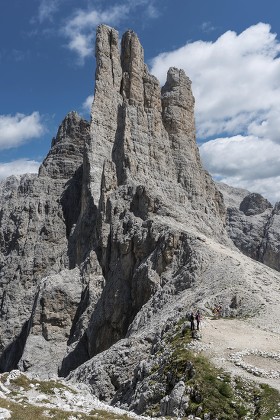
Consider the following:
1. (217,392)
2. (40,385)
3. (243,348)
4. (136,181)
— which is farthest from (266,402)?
(136,181)

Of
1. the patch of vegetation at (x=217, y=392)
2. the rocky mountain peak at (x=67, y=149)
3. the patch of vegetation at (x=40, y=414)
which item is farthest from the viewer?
the rocky mountain peak at (x=67, y=149)

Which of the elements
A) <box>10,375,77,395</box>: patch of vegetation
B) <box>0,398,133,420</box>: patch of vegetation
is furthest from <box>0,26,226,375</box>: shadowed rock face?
<box>0,398,133,420</box>: patch of vegetation

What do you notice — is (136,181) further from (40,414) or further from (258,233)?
(258,233)

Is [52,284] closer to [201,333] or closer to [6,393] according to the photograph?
[201,333]

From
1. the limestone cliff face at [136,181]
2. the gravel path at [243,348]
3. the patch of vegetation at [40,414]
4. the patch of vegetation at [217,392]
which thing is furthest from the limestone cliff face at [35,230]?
the patch of vegetation at [40,414]

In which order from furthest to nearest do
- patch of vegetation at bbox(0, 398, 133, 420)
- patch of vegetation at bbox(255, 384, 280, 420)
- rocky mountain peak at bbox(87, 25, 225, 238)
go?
rocky mountain peak at bbox(87, 25, 225, 238), patch of vegetation at bbox(255, 384, 280, 420), patch of vegetation at bbox(0, 398, 133, 420)

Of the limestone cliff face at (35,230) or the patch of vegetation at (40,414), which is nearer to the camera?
the patch of vegetation at (40,414)

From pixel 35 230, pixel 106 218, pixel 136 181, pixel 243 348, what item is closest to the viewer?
pixel 243 348

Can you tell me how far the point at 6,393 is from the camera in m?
25.4

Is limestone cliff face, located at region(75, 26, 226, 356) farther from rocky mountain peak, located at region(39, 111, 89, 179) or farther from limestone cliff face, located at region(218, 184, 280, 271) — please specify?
limestone cliff face, located at region(218, 184, 280, 271)

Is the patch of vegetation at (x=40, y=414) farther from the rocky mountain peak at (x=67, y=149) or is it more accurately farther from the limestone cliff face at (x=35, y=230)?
the rocky mountain peak at (x=67, y=149)

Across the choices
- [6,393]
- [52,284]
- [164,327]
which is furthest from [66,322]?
[6,393]

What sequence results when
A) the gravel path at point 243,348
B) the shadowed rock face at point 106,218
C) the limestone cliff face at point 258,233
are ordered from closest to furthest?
the gravel path at point 243,348 → the shadowed rock face at point 106,218 → the limestone cliff face at point 258,233

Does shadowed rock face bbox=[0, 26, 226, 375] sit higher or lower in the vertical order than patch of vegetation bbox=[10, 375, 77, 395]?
higher
